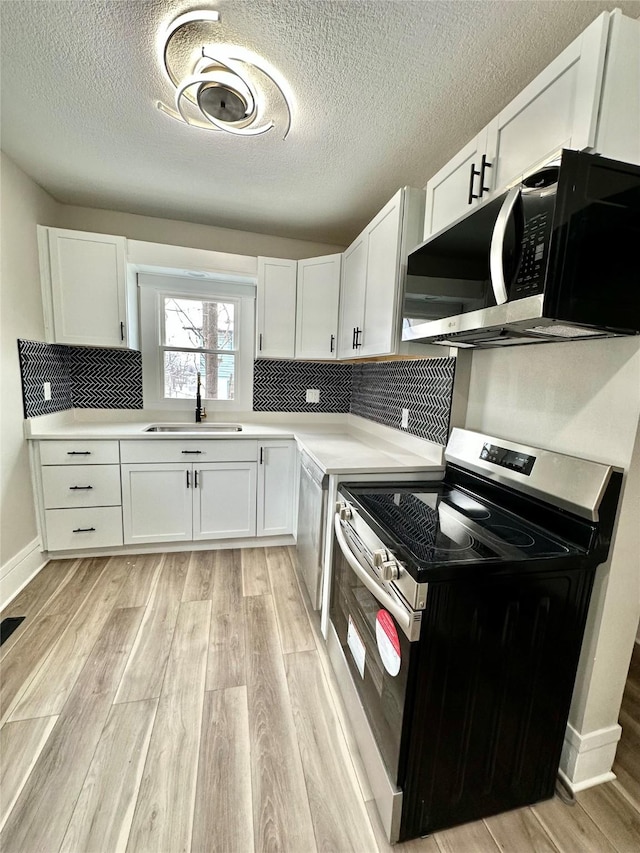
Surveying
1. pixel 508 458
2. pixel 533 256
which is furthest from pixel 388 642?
pixel 533 256

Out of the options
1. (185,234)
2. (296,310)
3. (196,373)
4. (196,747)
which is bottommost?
(196,747)

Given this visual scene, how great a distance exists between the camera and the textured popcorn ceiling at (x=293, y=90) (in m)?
1.18

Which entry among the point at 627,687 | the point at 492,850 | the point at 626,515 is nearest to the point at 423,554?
the point at 626,515

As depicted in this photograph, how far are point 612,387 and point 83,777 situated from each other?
2103 mm

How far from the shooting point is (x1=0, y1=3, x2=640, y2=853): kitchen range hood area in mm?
960

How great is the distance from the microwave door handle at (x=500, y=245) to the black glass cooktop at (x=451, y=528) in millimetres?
698

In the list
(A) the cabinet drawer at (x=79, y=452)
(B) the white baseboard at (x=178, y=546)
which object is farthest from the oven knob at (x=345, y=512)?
(A) the cabinet drawer at (x=79, y=452)

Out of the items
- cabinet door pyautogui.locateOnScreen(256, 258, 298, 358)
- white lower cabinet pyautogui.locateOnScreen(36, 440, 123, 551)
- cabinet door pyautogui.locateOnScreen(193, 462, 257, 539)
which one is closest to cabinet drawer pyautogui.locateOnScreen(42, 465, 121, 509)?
white lower cabinet pyautogui.locateOnScreen(36, 440, 123, 551)

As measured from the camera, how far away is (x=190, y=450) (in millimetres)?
2555

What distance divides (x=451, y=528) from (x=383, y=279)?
1.32 m

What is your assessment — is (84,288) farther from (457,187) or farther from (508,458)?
(508,458)

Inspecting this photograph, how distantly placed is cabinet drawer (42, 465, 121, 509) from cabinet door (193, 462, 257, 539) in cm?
54

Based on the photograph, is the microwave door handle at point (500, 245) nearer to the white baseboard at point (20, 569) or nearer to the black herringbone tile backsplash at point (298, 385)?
the black herringbone tile backsplash at point (298, 385)

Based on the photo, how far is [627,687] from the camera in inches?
64.1
